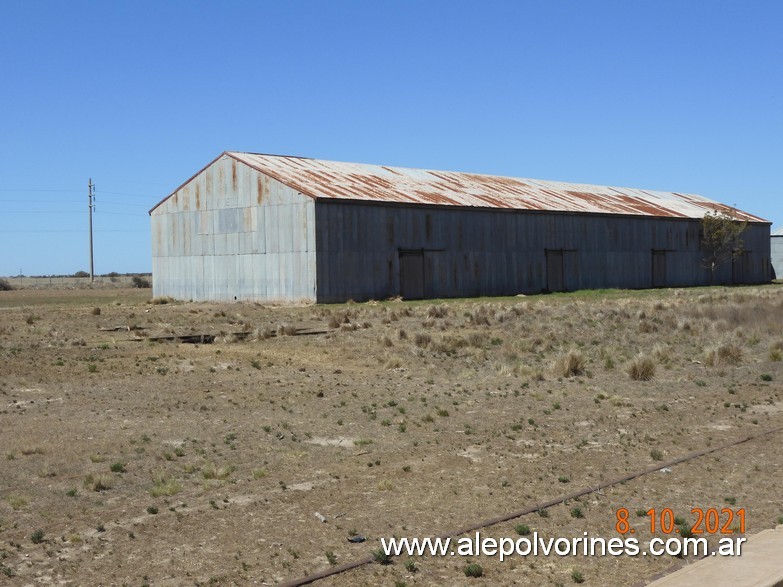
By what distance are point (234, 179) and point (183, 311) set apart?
921 centimetres

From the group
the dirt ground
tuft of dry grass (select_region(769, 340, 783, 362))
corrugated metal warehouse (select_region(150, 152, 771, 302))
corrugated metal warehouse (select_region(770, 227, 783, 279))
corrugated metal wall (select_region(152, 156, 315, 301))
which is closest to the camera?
the dirt ground

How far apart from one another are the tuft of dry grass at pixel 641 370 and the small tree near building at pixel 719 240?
50938mm

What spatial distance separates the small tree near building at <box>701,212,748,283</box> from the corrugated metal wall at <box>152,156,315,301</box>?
34.8 meters

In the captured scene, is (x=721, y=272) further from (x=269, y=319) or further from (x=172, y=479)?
(x=172, y=479)

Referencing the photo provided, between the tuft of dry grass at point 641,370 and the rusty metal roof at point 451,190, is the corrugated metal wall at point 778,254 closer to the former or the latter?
the rusty metal roof at point 451,190

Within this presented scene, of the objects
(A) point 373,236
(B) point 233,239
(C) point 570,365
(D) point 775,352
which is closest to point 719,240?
(A) point 373,236

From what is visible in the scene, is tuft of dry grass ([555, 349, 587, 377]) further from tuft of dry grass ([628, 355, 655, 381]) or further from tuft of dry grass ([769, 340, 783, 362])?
tuft of dry grass ([769, 340, 783, 362])

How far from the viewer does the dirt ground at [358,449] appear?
8.59 metres

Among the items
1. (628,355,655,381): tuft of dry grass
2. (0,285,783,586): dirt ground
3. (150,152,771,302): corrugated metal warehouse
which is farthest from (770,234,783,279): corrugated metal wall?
(628,355,655,381): tuft of dry grass

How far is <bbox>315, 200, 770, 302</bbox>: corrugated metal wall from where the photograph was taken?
45.4 metres

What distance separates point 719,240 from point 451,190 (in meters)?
23.5

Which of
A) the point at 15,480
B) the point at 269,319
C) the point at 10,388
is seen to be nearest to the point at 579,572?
the point at 15,480

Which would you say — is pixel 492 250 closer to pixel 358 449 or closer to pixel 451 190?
pixel 451 190

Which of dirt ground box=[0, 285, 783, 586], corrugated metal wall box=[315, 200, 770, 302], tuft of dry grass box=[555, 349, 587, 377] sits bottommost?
dirt ground box=[0, 285, 783, 586]
